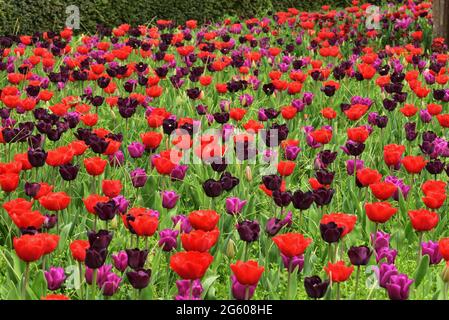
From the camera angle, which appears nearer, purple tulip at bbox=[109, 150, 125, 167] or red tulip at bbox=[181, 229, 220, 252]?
red tulip at bbox=[181, 229, 220, 252]

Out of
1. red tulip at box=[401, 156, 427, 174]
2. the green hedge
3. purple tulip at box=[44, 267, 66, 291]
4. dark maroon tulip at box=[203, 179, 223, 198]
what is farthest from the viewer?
the green hedge

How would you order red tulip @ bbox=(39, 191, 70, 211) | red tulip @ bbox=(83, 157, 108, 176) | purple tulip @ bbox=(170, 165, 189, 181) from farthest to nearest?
purple tulip @ bbox=(170, 165, 189, 181)
red tulip @ bbox=(83, 157, 108, 176)
red tulip @ bbox=(39, 191, 70, 211)

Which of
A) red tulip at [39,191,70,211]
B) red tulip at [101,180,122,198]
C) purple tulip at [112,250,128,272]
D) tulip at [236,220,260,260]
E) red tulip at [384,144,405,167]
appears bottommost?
purple tulip at [112,250,128,272]

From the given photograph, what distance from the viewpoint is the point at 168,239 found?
282 cm

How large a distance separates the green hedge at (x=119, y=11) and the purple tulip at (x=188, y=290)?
6.76 meters

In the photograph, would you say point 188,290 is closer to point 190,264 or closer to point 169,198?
point 190,264

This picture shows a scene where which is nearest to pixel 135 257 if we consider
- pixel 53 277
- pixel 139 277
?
pixel 139 277

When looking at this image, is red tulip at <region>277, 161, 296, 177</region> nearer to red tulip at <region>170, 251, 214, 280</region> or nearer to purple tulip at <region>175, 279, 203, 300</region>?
purple tulip at <region>175, 279, 203, 300</region>

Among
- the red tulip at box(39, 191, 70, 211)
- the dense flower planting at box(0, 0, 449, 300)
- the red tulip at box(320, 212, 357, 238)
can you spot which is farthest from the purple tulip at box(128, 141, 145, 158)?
the red tulip at box(320, 212, 357, 238)

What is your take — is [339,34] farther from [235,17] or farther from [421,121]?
[421,121]

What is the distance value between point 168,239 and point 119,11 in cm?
818

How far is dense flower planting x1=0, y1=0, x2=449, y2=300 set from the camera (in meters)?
2.56

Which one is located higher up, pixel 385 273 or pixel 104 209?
pixel 104 209

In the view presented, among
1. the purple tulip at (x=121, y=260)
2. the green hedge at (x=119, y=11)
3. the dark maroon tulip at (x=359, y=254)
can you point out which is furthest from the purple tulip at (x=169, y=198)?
the green hedge at (x=119, y=11)
